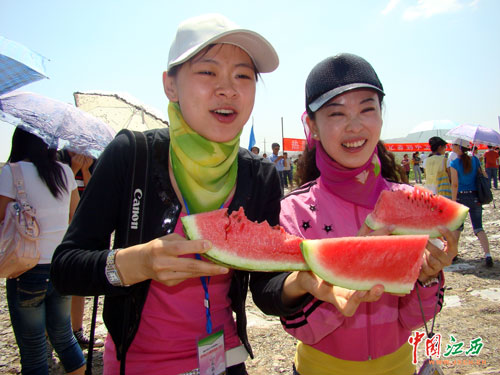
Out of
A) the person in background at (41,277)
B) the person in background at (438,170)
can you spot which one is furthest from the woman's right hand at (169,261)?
the person in background at (438,170)

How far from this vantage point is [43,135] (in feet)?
10.4

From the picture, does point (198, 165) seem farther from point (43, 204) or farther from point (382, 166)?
point (43, 204)

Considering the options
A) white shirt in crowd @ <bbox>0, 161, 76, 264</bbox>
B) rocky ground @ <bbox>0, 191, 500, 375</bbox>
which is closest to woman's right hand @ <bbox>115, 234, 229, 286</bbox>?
white shirt in crowd @ <bbox>0, 161, 76, 264</bbox>

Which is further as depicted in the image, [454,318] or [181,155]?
[454,318]

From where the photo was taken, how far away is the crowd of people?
4.47 feet

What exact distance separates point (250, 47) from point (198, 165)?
2.08ft

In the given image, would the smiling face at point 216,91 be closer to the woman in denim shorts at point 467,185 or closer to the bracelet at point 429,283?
the bracelet at point 429,283

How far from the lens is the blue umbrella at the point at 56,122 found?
3248 millimetres

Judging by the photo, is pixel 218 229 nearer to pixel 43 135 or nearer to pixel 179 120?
pixel 179 120

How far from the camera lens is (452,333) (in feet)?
13.1

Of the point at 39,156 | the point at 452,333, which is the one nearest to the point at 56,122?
the point at 39,156

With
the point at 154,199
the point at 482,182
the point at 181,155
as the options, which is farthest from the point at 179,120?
the point at 482,182

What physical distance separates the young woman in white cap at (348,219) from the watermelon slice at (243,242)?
13cm

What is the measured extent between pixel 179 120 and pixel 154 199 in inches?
16.9
